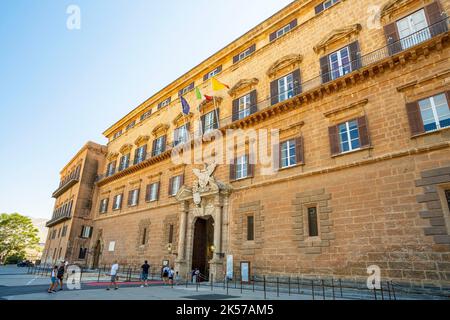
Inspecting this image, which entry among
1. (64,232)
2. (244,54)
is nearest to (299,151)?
(244,54)

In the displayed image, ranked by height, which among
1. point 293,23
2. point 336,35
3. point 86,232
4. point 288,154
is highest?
point 293,23

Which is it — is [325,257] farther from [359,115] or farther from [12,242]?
[12,242]

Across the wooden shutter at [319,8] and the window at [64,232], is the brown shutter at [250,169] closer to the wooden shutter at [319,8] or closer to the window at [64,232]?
the wooden shutter at [319,8]

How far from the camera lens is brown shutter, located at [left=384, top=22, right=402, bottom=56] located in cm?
1302

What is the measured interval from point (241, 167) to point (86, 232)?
2511 centimetres

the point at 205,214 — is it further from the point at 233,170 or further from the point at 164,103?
the point at 164,103

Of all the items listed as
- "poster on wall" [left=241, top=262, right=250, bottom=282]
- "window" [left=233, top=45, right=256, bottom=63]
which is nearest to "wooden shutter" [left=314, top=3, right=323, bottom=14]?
"window" [left=233, top=45, right=256, bottom=63]

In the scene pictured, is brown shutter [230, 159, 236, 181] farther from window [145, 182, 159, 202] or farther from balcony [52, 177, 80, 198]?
balcony [52, 177, 80, 198]

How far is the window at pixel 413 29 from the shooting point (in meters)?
12.4

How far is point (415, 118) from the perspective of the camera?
11562mm

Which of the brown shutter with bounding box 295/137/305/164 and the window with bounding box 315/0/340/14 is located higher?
the window with bounding box 315/0/340/14

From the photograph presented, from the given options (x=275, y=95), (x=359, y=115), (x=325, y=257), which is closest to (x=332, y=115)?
(x=359, y=115)

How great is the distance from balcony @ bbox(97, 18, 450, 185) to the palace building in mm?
62

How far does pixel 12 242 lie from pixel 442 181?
69.1 m
